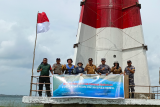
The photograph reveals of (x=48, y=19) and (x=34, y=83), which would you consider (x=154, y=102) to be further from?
(x=48, y=19)

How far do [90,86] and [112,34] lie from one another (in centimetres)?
633

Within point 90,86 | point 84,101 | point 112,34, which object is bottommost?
point 84,101

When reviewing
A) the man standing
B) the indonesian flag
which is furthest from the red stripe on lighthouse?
the man standing

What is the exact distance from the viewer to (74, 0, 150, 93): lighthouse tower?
1286 cm

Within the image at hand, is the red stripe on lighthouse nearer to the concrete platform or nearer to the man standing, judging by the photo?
the man standing

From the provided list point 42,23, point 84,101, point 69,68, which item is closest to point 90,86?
point 84,101

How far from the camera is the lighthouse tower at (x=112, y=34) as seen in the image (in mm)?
12859

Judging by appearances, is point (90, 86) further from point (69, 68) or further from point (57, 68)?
point (57, 68)

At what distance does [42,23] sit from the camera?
10391mm

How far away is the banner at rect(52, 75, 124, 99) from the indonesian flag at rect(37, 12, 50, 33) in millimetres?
3245

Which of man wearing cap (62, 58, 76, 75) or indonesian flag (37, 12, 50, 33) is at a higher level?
indonesian flag (37, 12, 50, 33)

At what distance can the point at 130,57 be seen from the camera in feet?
43.2

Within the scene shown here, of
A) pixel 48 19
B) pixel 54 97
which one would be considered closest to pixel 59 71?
pixel 54 97

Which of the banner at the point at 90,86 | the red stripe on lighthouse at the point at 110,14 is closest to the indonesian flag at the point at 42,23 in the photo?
the banner at the point at 90,86
